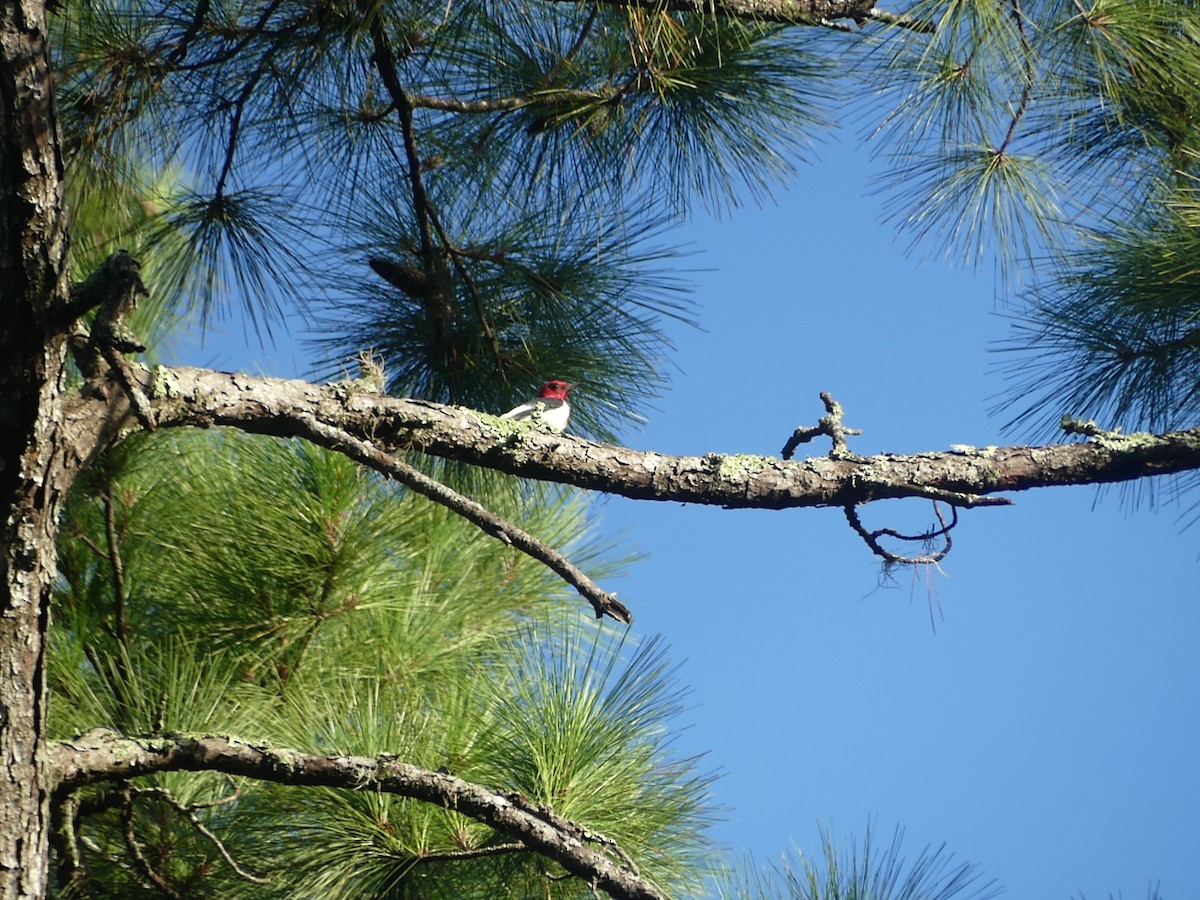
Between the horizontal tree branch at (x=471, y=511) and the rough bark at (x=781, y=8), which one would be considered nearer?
the horizontal tree branch at (x=471, y=511)

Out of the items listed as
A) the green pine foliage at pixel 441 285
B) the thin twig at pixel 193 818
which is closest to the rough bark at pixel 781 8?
the green pine foliage at pixel 441 285

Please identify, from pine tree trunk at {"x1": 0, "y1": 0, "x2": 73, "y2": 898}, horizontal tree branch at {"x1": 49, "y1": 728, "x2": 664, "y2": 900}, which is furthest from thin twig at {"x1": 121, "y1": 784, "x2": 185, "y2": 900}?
pine tree trunk at {"x1": 0, "y1": 0, "x2": 73, "y2": 898}

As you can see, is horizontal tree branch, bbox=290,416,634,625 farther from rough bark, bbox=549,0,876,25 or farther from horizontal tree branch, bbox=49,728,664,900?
rough bark, bbox=549,0,876,25

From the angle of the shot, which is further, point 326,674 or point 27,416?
point 326,674

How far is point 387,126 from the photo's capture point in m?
1.94

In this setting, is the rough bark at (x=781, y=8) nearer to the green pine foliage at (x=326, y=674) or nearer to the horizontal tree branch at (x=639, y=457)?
the horizontal tree branch at (x=639, y=457)

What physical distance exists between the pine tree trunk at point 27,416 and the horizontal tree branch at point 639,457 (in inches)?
2.6

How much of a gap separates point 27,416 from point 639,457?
625 mm

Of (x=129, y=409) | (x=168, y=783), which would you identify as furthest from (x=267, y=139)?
(x=168, y=783)

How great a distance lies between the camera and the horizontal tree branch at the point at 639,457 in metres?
1.23

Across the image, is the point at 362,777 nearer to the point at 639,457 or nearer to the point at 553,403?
the point at 639,457

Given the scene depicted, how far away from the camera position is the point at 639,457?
1.39 meters

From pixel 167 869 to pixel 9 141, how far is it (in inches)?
41.7

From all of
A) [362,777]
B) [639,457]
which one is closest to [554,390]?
[639,457]
